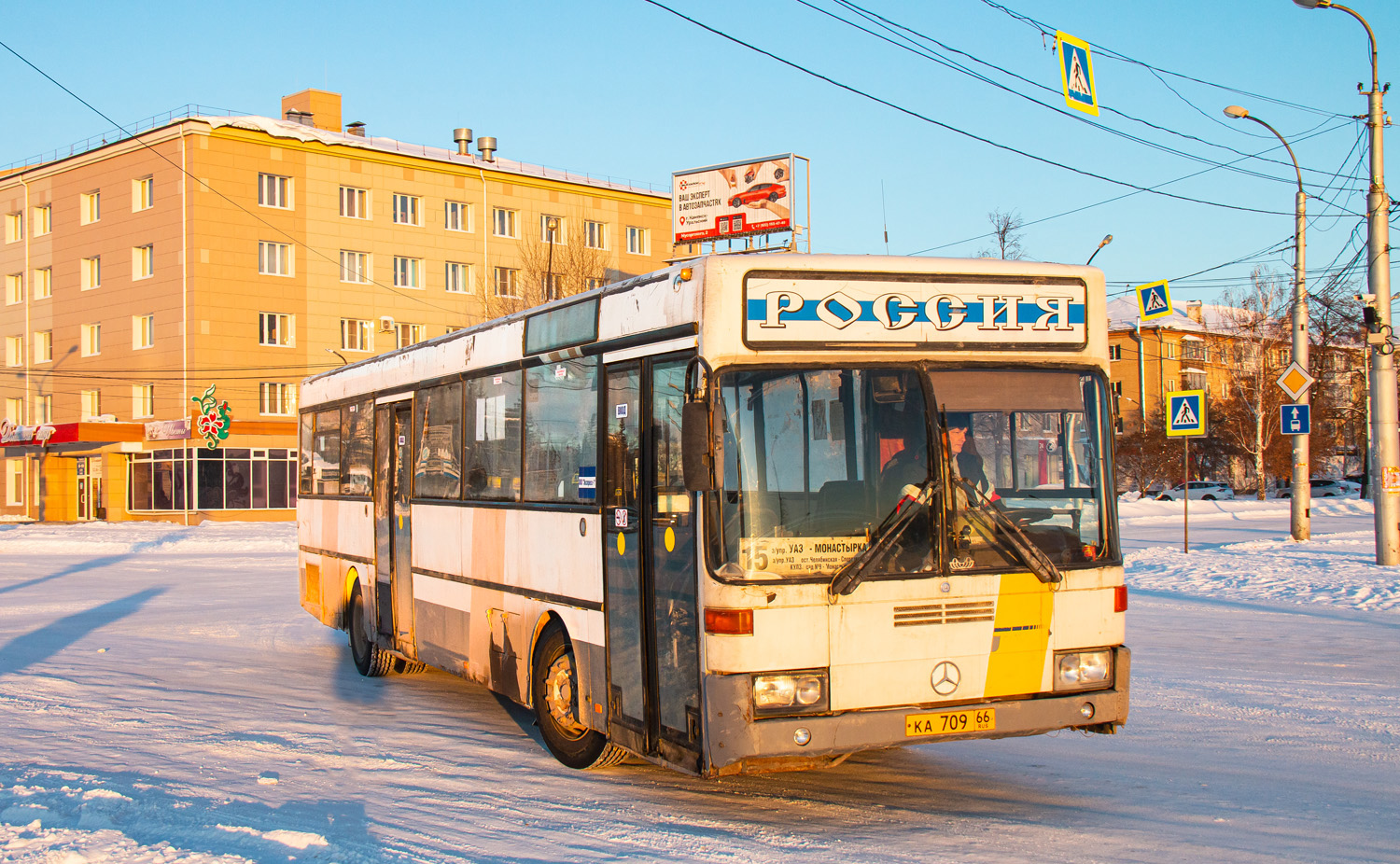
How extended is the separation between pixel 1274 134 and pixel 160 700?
2297 centimetres

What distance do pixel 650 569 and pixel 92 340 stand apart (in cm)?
5747

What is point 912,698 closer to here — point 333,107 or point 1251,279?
point 333,107

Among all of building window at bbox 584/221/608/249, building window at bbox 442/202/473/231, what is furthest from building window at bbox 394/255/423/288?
building window at bbox 584/221/608/249

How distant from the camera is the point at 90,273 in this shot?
58.1 metres

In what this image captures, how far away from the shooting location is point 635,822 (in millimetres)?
6871

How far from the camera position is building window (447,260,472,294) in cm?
6006

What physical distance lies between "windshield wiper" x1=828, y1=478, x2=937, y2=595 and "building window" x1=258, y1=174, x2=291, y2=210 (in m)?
52.4

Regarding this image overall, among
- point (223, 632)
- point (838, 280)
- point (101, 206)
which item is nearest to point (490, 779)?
point (838, 280)

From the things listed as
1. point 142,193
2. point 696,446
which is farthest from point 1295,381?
point 142,193

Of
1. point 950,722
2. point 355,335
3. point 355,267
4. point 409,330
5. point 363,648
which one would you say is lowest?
point 363,648

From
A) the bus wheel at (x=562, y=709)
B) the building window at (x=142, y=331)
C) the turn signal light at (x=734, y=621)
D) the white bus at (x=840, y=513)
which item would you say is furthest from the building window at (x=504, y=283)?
the turn signal light at (x=734, y=621)

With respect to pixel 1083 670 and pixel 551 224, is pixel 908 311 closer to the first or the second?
pixel 1083 670

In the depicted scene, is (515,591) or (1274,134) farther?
(1274,134)

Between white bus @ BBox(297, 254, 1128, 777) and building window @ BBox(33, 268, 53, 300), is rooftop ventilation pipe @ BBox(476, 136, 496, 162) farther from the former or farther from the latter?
white bus @ BBox(297, 254, 1128, 777)
